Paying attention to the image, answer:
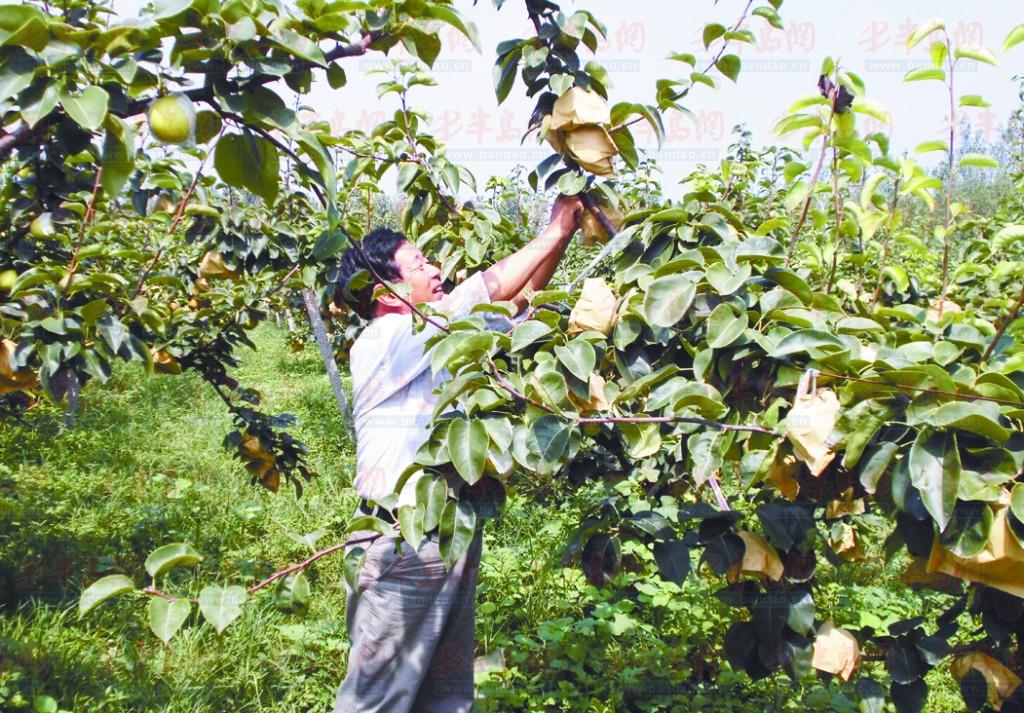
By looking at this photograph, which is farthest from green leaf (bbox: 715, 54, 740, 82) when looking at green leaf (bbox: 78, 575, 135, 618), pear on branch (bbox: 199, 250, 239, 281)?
pear on branch (bbox: 199, 250, 239, 281)

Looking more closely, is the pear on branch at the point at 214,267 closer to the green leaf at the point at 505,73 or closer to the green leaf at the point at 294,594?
the green leaf at the point at 505,73

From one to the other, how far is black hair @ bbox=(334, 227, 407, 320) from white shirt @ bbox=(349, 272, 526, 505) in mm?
114

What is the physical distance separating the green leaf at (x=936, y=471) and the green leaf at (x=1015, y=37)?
554mm

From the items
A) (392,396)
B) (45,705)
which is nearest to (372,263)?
(392,396)

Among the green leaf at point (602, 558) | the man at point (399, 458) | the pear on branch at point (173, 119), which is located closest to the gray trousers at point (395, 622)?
the man at point (399, 458)

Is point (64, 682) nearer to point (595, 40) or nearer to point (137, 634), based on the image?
point (137, 634)

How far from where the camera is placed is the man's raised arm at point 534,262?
1.47 meters

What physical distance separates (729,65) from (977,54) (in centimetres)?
36

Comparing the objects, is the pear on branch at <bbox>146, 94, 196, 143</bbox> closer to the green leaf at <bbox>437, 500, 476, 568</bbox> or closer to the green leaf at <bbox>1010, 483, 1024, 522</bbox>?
the green leaf at <bbox>437, 500, 476, 568</bbox>

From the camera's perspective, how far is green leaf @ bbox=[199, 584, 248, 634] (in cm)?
88

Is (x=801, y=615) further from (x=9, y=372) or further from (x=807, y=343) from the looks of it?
(x=9, y=372)

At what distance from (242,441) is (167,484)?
158 cm

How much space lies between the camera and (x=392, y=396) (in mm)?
1646

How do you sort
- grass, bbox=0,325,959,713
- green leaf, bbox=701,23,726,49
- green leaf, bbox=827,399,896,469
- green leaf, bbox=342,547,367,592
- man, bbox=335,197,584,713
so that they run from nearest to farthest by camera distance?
1. green leaf, bbox=827,399,896,469
2. green leaf, bbox=342,547,367,592
3. green leaf, bbox=701,23,726,49
4. man, bbox=335,197,584,713
5. grass, bbox=0,325,959,713
